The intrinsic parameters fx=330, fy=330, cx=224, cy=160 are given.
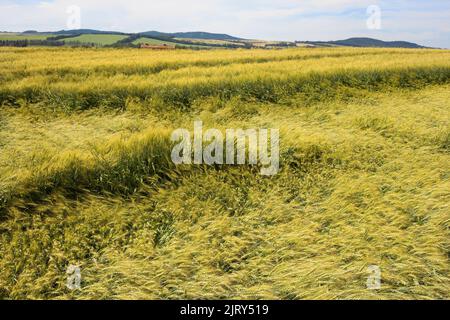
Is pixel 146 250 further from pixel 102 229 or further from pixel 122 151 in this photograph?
pixel 122 151

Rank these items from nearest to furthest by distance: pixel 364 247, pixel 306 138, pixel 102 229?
1. pixel 364 247
2. pixel 102 229
3. pixel 306 138

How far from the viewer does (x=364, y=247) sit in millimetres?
2820

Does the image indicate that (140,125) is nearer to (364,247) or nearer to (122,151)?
(122,151)

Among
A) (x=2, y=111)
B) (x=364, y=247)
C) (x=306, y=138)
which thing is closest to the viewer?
(x=364, y=247)

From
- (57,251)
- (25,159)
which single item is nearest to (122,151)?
(25,159)

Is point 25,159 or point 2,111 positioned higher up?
point 2,111

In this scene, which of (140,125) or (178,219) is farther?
(140,125)

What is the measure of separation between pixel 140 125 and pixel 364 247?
4.97 metres

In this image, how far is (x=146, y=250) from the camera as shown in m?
2.89

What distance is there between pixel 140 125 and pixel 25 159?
262 centimetres

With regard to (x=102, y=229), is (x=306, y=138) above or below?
above
